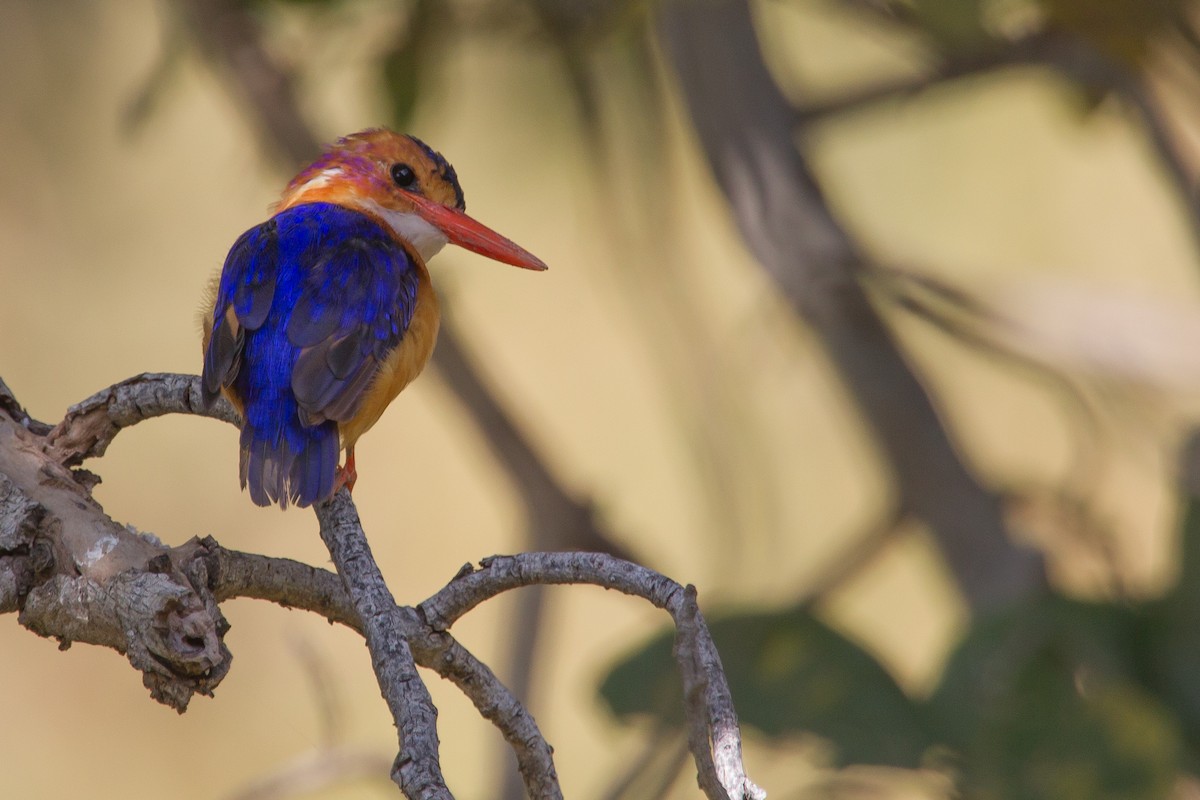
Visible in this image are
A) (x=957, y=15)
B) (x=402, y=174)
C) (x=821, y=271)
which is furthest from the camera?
(x=821, y=271)

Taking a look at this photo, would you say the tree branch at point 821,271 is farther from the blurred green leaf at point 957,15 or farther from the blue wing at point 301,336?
the blue wing at point 301,336

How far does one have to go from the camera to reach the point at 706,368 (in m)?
3.13

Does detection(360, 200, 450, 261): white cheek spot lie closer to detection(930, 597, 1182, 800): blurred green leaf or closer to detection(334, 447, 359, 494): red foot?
detection(334, 447, 359, 494): red foot

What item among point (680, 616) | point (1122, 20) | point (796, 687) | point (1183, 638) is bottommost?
point (1183, 638)

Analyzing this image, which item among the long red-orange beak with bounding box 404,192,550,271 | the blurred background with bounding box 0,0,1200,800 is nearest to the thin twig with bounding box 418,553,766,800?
the blurred background with bounding box 0,0,1200,800

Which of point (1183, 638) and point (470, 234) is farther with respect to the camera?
point (1183, 638)

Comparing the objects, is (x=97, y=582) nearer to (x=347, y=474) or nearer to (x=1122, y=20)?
(x=347, y=474)

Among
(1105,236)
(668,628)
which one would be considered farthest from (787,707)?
(1105,236)

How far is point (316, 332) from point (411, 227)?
512 mm

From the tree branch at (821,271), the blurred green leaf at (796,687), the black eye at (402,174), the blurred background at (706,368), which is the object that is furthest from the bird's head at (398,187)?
the blurred green leaf at (796,687)

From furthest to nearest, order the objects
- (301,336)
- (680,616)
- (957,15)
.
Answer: (957,15) < (301,336) < (680,616)

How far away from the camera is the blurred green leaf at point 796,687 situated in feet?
7.81

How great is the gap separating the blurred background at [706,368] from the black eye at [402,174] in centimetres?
39

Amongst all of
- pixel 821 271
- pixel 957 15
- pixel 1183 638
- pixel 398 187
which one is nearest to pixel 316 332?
pixel 398 187
